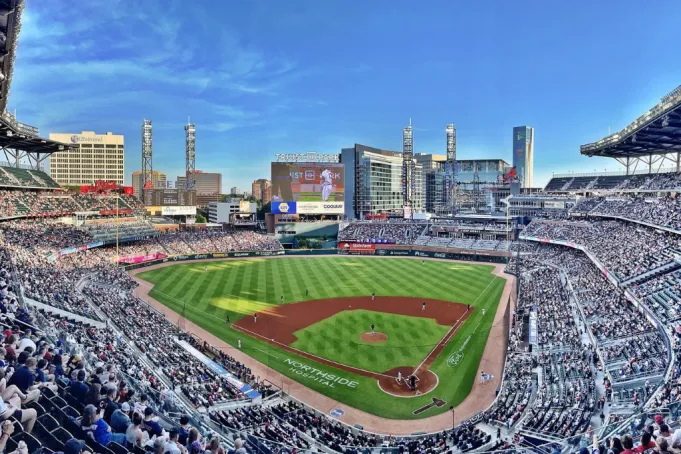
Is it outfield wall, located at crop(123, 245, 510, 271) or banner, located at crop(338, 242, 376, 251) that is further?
banner, located at crop(338, 242, 376, 251)

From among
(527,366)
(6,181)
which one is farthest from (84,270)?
(527,366)

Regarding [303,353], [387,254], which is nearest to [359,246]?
[387,254]

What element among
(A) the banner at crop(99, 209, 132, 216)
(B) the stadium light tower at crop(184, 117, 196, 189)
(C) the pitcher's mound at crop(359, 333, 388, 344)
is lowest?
(C) the pitcher's mound at crop(359, 333, 388, 344)

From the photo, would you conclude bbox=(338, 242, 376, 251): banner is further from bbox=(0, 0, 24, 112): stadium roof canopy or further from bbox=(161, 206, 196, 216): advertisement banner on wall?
bbox=(0, 0, 24, 112): stadium roof canopy

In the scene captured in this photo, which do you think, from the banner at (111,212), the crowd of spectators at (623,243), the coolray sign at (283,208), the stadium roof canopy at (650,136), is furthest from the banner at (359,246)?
the banner at (111,212)

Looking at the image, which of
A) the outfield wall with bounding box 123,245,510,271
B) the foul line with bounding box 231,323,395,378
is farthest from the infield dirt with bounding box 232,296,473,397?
the outfield wall with bounding box 123,245,510,271

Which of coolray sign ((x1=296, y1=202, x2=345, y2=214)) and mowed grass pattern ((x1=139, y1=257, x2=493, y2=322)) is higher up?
→ coolray sign ((x1=296, y1=202, x2=345, y2=214))

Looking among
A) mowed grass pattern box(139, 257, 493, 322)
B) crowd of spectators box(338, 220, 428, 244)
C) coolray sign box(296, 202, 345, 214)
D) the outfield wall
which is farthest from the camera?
coolray sign box(296, 202, 345, 214)

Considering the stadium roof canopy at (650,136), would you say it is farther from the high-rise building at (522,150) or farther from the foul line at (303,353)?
the high-rise building at (522,150)

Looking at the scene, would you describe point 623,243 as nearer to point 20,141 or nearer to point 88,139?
point 20,141
